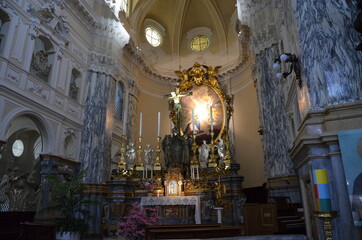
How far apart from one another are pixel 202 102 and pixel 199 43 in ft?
16.9

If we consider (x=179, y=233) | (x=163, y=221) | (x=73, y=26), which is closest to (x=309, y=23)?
(x=179, y=233)

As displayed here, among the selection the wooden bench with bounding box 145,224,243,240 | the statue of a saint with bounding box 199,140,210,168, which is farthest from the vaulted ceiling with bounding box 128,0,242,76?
the wooden bench with bounding box 145,224,243,240

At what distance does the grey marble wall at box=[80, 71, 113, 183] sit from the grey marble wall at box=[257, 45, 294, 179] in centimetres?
671

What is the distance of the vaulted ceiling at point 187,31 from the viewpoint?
61.3 feet

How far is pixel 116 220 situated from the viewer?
34.9 ft

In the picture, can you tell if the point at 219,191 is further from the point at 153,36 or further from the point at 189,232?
the point at 153,36

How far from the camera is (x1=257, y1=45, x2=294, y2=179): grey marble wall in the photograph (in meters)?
9.15

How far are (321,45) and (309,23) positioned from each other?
1.80ft

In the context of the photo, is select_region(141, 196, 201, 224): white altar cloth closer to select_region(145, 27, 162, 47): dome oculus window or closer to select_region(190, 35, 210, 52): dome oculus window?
select_region(145, 27, 162, 47): dome oculus window

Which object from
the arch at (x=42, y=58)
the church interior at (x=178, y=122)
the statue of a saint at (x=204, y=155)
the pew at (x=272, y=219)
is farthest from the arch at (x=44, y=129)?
the pew at (x=272, y=219)

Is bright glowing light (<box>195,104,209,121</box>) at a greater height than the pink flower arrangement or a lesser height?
greater

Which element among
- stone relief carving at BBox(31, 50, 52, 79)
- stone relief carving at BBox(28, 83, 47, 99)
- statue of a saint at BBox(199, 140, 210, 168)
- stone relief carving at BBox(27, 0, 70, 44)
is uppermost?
stone relief carving at BBox(27, 0, 70, 44)

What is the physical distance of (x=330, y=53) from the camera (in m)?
5.25

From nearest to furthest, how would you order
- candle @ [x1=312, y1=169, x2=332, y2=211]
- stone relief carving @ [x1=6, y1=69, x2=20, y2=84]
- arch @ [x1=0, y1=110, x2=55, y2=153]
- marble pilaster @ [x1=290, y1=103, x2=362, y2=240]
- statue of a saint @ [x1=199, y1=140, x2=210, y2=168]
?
1. candle @ [x1=312, y1=169, x2=332, y2=211]
2. marble pilaster @ [x1=290, y1=103, x2=362, y2=240]
3. stone relief carving @ [x1=6, y1=69, x2=20, y2=84]
4. arch @ [x1=0, y1=110, x2=55, y2=153]
5. statue of a saint @ [x1=199, y1=140, x2=210, y2=168]
